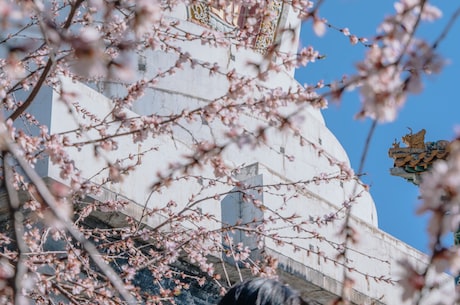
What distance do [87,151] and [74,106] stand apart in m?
0.62

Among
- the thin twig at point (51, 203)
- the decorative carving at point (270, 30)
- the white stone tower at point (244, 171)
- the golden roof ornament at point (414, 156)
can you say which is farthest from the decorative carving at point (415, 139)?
the thin twig at point (51, 203)

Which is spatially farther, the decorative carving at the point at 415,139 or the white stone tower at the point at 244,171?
the decorative carving at the point at 415,139

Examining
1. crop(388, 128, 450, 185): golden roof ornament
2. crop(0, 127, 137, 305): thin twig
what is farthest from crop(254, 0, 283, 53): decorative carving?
crop(0, 127, 137, 305): thin twig

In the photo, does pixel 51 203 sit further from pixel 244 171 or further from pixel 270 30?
pixel 270 30

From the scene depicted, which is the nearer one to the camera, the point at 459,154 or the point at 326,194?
the point at 459,154

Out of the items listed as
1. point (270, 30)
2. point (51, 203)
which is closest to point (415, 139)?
point (270, 30)

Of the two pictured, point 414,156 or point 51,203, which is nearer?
point 51,203

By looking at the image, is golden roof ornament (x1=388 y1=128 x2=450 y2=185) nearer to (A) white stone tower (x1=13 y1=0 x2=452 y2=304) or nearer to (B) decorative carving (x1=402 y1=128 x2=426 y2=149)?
(B) decorative carving (x1=402 y1=128 x2=426 y2=149)

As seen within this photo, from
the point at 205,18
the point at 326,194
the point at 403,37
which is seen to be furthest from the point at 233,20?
the point at 403,37

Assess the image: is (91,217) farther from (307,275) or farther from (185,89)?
(185,89)

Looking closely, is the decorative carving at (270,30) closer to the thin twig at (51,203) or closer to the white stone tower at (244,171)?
the white stone tower at (244,171)

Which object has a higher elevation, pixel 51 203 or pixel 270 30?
pixel 270 30

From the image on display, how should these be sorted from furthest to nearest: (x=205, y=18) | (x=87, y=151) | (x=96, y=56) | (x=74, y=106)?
(x=205, y=18) < (x=87, y=151) < (x=74, y=106) < (x=96, y=56)

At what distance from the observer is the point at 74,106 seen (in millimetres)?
7723
